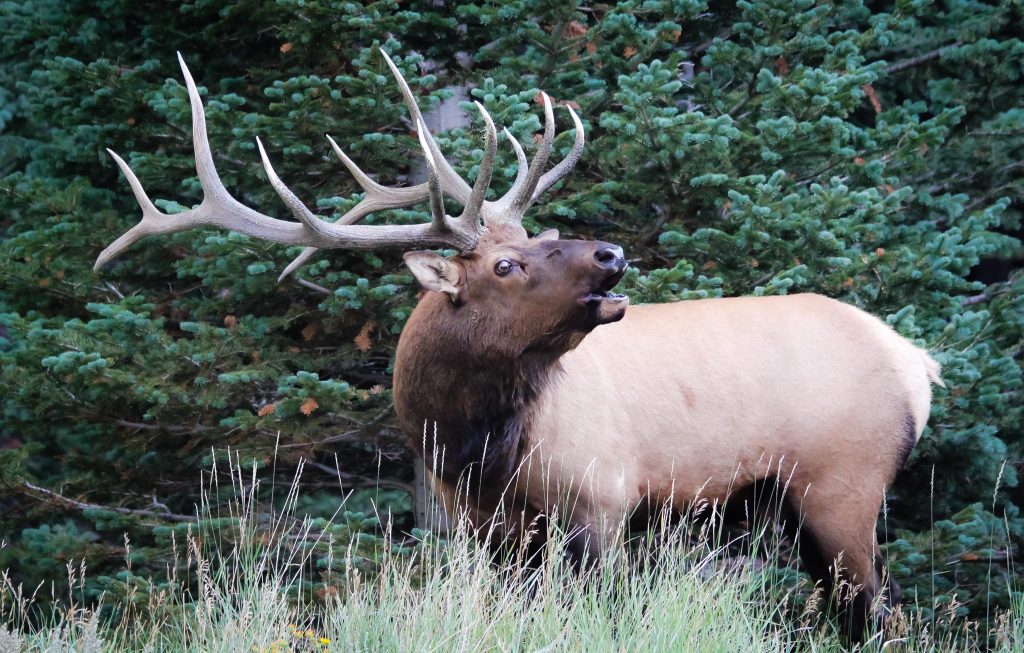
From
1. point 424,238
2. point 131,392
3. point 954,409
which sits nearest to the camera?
point 424,238

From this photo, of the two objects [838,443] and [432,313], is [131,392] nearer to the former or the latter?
[432,313]

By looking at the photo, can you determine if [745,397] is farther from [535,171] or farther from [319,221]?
[319,221]

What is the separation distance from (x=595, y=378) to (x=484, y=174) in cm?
101

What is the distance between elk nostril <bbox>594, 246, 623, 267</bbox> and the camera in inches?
151

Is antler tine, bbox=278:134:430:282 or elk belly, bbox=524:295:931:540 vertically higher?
antler tine, bbox=278:134:430:282

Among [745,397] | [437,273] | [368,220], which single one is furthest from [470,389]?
[368,220]

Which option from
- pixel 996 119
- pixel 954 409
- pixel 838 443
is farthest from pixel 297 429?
pixel 996 119

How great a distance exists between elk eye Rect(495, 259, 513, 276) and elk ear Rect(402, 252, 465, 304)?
151mm

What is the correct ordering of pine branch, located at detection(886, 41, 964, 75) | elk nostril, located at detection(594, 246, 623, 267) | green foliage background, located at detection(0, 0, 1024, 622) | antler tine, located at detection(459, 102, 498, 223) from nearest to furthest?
1. elk nostril, located at detection(594, 246, 623, 267)
2. antler tine, located at detection(459, 102, 498, 223)
3. green foliage background, located at detection(0, 0, 1024, 622)
4. pine branch, located at detection(886, 41, 964, 75)

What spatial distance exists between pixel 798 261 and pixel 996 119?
221 cm

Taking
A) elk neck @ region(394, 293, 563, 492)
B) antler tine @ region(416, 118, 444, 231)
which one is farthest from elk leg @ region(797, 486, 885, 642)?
antler tine @ region(416, 118, 444, 231)

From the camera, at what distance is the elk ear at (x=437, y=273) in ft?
13.4

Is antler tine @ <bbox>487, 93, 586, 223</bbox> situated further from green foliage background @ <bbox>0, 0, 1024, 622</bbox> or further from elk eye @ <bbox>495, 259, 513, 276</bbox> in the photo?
green foliage background @ <bbox>0, 0, 1024, 622</bbox>

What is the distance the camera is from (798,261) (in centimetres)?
549
